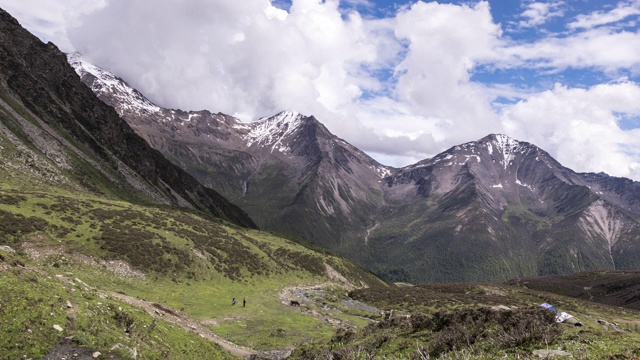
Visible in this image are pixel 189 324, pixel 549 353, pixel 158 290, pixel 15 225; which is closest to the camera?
pixel 549 353

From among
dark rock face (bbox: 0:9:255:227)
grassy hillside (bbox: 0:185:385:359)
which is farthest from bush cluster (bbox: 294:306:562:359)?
dark rock face (bbox: 0:9:255:227)

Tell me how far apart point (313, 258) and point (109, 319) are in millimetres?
92885

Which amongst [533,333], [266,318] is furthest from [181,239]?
[533,333]

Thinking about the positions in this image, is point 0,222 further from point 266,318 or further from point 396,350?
point 396,350

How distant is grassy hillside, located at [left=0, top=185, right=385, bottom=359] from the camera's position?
23672 millimetres

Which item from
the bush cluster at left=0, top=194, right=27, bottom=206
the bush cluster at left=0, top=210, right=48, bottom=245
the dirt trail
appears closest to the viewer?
the dirt trail

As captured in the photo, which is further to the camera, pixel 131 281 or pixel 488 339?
pixel 131 281

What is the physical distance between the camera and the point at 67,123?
153 m

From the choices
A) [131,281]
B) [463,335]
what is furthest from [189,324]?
[463,335]

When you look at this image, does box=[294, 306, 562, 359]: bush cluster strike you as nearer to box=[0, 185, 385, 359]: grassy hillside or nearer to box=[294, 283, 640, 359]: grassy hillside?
box=[294, 283, 640, 359]: grassy hillside

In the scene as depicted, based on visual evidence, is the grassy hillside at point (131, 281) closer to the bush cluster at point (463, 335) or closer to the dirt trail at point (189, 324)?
the dirt trail at point (189, 324)

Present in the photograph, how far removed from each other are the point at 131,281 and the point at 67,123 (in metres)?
126

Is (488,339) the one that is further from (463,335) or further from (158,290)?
(158,290)

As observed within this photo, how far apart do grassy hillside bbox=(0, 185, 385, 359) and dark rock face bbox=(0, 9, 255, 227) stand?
132 ft
